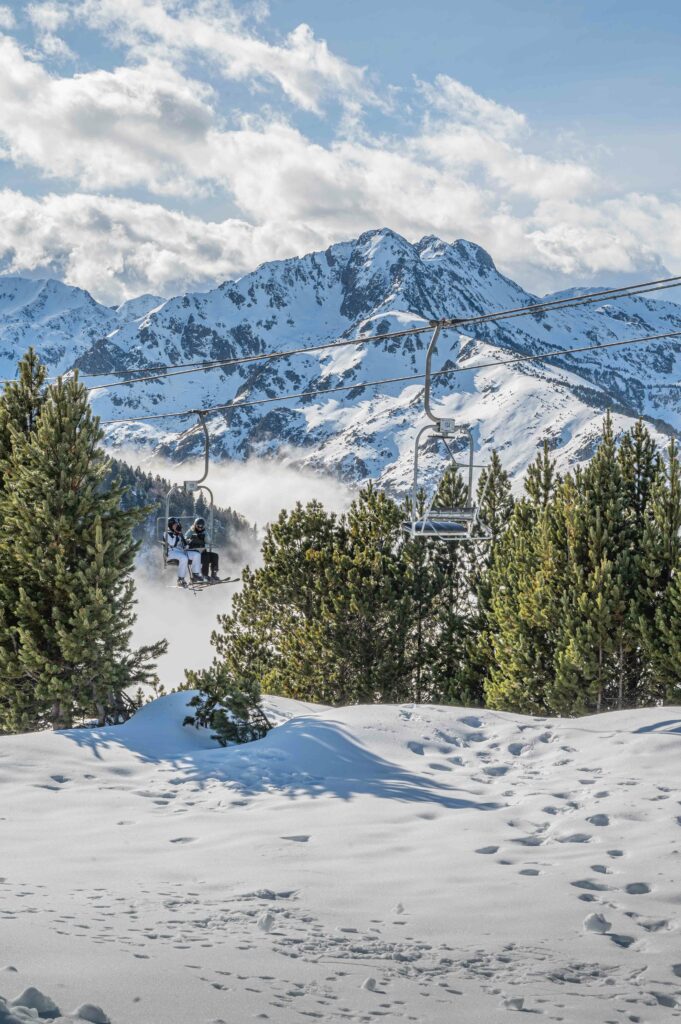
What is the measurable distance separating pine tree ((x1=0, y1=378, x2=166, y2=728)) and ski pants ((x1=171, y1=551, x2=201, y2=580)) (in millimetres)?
887

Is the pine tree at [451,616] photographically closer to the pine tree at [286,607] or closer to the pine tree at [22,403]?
the pine tree at [286,607]

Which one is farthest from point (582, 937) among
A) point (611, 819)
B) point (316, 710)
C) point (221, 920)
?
point (316, 710)

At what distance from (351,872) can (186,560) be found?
10.8m

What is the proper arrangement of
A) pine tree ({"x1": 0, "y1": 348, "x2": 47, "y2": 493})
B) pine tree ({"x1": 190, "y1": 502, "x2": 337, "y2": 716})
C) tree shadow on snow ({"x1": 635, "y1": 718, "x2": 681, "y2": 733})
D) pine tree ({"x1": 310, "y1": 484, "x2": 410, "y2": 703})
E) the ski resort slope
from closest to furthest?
the ski resort slope, tree shadow on snow ({"x1": 635, "y1": 718, "x2": 681, "y2": 733}), pine tree ({"x1": 0, "y1": 348, "x2": 47, "y2": 493}), pine tree ({"x1": 310, "y1": 484, "x2": 410, "y2": 703}), pine tree ({"x1": 190, "y1": 502, "x2": 337, "y2": 716})

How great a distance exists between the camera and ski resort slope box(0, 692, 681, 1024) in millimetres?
5633

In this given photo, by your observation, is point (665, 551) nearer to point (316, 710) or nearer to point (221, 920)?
point (316, 710)

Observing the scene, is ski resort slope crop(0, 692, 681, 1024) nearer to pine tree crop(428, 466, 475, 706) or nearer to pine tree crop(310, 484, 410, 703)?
pine tree crop(428, 466, 475, 706)

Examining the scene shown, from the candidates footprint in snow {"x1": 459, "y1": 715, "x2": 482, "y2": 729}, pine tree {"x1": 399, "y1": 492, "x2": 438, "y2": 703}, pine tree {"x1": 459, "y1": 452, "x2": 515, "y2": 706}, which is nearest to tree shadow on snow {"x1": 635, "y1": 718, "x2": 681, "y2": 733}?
footprint in snow {"x1": 459, "y1": 715, "x2": 482, "y2": 729}

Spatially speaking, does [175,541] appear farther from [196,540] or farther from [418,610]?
[418,610]

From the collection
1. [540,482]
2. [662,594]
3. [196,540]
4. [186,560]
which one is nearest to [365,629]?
[540,482]

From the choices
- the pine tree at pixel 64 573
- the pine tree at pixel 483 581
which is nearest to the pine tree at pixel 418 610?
the pine tree at pixel 483 581

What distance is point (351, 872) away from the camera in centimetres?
815

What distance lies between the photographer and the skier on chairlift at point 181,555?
59.9 ft

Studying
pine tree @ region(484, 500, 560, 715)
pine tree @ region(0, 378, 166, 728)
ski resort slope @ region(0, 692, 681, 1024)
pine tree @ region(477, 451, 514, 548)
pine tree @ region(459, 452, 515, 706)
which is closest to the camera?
ski resort slope @ region(0, 692, 681, 1024)
